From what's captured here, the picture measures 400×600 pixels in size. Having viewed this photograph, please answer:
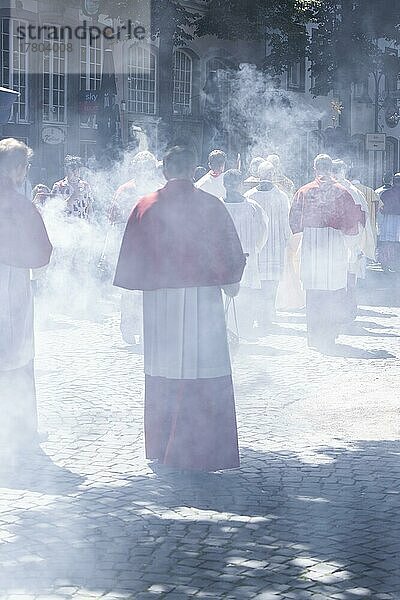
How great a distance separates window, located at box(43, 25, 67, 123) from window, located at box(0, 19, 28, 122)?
2.10 feet

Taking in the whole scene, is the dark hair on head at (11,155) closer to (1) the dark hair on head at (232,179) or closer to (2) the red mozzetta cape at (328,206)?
(1) the dark hair on head at (232,179)

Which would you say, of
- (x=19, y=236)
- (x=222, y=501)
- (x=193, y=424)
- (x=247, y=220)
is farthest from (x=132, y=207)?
(x=222, y=501)

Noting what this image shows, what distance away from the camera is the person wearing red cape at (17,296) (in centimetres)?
768

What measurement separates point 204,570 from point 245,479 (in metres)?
1.73

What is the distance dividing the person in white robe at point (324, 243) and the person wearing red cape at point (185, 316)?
4.94 meters

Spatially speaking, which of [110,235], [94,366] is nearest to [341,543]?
[94,366]

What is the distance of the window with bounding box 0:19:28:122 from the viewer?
3061 cm

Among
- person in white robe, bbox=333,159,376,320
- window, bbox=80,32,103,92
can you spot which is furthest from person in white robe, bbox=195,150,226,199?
window, bbox=80,32,103,92

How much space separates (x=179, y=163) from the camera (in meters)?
7.25

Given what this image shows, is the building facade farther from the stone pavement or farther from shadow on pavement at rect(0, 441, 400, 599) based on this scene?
shadow on pavement at rect(0, 441, 400, 599)

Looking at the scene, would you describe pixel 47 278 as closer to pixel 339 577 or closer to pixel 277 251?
pixel 277 251

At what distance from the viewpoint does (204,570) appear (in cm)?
519

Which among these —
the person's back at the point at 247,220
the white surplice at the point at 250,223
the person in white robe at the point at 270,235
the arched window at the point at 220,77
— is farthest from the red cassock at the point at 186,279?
the arched window at the point at 220,77

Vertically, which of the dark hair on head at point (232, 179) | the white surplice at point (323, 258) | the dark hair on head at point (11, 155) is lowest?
the white surplice at point (323, 258)
